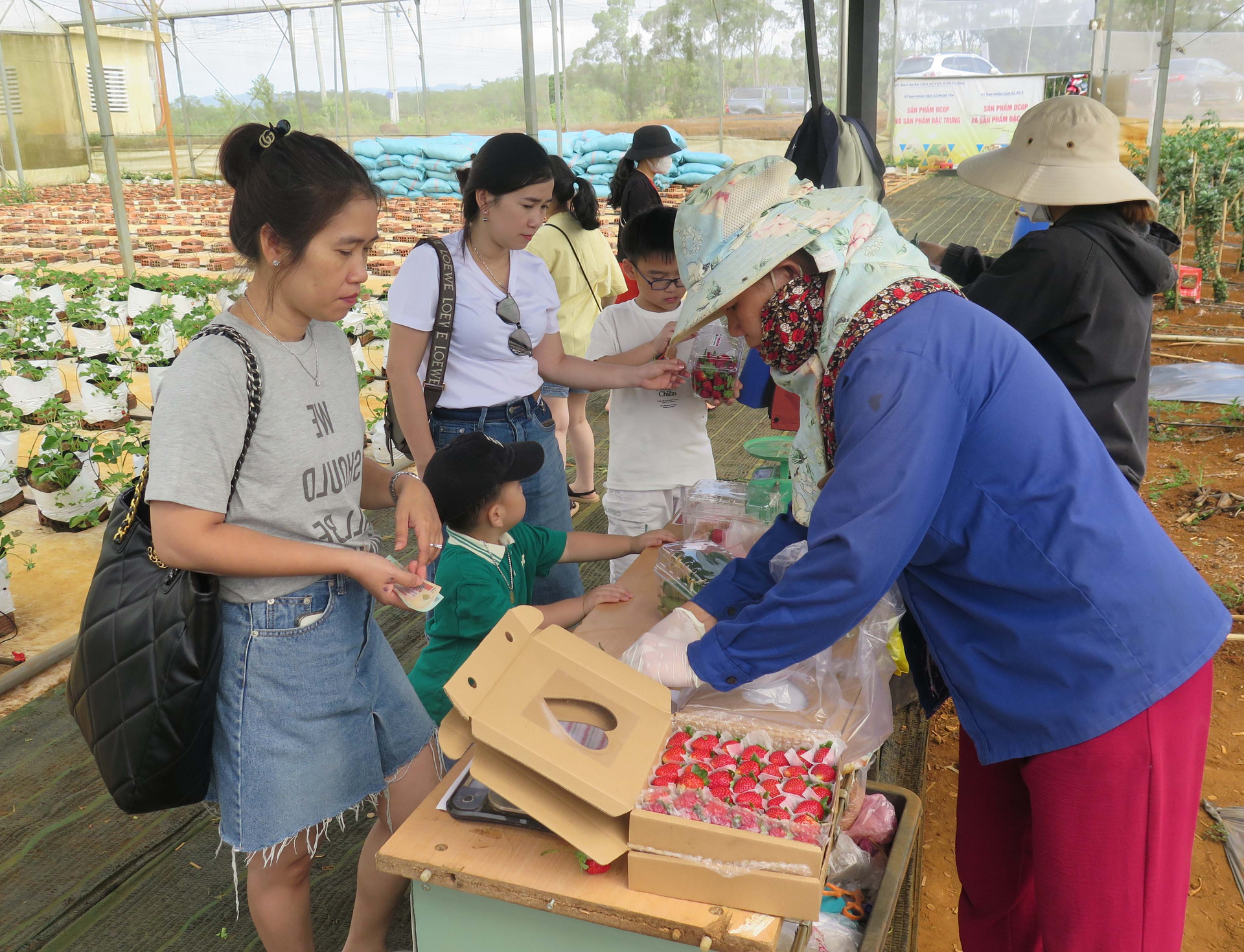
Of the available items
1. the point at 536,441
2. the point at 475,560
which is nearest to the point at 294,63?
the point at 536,441

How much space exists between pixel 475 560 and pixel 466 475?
17 centimetres

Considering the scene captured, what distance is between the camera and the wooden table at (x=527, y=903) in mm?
1069

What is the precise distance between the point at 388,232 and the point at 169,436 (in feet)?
38.6

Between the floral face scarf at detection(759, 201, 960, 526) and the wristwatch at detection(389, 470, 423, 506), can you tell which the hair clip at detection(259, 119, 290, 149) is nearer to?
the wristwatch at detection(389, 470, 423, 506)

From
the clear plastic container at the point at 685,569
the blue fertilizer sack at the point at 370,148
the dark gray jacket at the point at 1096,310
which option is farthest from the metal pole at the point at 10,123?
the dark gray jacket at the point at 1096,310

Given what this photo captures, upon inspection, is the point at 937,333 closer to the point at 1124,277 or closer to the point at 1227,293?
the point at 1124,277

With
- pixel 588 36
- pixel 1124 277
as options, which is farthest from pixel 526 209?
pixel 588 36

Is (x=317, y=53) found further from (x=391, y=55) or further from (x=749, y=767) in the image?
(x=749, y=767)

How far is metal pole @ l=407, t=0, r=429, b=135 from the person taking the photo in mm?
11500

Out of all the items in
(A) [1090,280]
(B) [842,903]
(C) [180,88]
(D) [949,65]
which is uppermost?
(D) [949,65]

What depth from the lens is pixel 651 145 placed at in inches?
182

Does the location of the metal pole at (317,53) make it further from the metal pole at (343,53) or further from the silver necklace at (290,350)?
the silver necklace at (290,350)

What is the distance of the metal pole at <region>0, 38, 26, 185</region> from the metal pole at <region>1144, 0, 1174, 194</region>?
35.7 feet

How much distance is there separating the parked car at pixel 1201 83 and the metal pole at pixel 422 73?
27.1 feet
